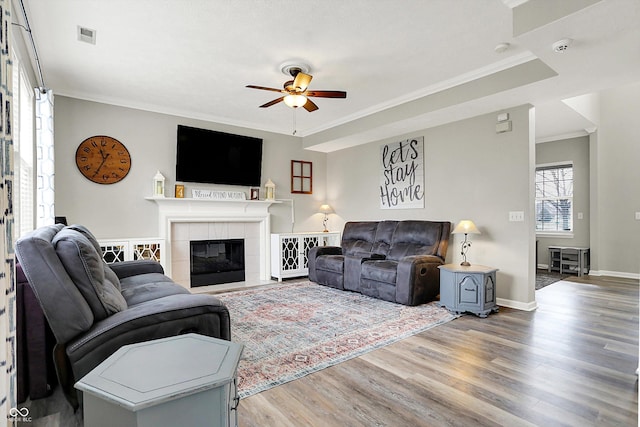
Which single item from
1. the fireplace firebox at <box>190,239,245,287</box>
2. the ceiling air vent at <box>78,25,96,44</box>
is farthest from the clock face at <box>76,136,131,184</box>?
the ceiling air vent at <box>78,25,96,44</box>

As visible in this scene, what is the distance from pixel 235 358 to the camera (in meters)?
1.12

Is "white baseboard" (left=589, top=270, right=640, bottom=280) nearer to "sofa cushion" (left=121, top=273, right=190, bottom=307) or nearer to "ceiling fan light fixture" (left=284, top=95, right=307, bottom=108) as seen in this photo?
"ceiling fan light fixture" (left=284, top=95, right=307, bottom=108)

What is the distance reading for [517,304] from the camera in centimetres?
395

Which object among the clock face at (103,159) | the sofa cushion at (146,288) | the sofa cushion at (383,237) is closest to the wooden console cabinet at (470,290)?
the sofa cushion at (383,237)

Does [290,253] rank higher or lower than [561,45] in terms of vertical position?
lower

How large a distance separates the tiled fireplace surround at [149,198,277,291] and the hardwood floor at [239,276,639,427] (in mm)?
3414

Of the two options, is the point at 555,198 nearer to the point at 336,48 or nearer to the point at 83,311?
the point at 336,48

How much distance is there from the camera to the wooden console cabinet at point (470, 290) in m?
3.62

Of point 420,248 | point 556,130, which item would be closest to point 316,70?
point 420,248

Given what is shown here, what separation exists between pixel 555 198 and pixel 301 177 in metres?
4.89

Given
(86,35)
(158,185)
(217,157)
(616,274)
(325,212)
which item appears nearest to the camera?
(86,35)

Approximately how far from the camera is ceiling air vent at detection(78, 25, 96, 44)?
9.44ft

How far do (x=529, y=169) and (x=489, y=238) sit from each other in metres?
A: 0.92

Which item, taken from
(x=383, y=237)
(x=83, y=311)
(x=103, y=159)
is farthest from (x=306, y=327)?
(x=103, y=159)
